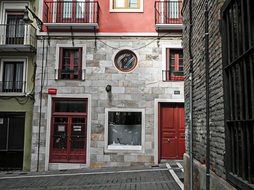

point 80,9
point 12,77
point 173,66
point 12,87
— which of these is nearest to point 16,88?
point 12,87

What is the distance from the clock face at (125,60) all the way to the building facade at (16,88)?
415 centimetres

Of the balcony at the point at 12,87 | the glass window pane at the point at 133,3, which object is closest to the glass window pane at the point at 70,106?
the balcony at the point at 12,87

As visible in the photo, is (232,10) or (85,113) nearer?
(232,10)

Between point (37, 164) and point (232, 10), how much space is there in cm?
1441

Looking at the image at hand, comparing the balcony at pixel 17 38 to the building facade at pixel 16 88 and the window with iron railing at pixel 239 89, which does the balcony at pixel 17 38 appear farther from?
the window with iron railing at pixel 239 89

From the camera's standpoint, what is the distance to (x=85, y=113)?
1730 centimetres

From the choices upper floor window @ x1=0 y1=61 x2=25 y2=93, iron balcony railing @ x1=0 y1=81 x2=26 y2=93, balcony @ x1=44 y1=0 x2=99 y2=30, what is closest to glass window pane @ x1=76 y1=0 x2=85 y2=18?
balcony @ x1=44 y1=0 x2=99 y2=30

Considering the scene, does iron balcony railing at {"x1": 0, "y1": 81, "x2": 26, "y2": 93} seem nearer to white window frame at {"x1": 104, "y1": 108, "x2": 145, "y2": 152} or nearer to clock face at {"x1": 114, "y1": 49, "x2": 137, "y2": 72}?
white window frame at {"x1": 104, "y1": 108, "x2": 145, "y2": 152}

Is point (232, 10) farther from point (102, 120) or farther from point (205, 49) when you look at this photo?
point (102, 120)

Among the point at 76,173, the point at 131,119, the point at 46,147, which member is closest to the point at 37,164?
the point at 46,147

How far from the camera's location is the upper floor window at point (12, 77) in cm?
1783

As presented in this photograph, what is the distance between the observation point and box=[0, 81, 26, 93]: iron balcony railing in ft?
58.3

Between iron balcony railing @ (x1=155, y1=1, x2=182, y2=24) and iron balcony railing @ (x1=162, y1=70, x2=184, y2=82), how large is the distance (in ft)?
7.87

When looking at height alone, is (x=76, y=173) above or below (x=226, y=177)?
below
